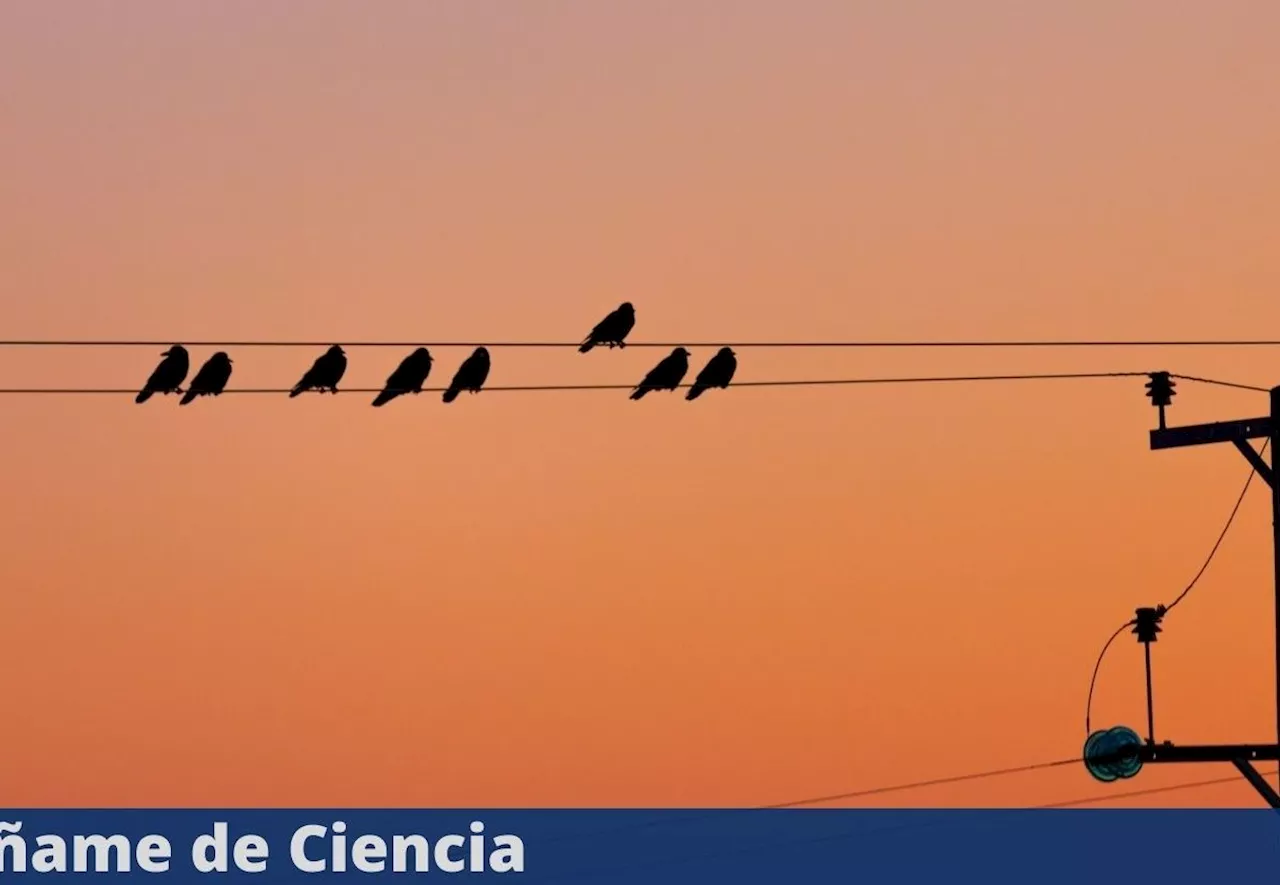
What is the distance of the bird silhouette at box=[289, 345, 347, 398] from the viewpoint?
38188mm

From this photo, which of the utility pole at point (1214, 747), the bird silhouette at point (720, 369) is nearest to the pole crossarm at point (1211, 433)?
the utility pole at point (1214, 747)

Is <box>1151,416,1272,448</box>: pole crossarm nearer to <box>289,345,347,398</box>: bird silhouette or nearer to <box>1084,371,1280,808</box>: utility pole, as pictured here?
<box>1084,371,1280,808</box>: utility pole

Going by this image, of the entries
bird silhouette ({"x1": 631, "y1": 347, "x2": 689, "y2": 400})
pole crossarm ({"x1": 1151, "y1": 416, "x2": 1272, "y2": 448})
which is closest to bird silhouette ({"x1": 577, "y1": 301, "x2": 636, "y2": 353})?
bird silhouette ({"x1": 631, "y1": 347, "x2": 689, "y2": 400})

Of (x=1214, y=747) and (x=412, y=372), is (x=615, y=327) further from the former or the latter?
(x=1214, y=747)

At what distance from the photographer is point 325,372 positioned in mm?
38219

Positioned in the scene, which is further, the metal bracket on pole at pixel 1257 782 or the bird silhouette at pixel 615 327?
the bird silhouette at pixel 615 327

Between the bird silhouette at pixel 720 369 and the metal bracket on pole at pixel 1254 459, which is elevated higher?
the bird silhouette at pixel 720 369

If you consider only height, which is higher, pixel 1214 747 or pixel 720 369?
pixel 720 369

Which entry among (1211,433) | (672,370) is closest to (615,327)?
(672,370)

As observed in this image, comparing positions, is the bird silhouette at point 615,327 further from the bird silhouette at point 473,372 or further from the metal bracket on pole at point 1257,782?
the metal bracket on pole at point 1257,782

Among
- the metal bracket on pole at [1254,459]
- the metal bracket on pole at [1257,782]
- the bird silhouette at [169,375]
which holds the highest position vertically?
the bird silhouette at [169,375]

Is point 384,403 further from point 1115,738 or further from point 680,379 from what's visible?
point 1115,738

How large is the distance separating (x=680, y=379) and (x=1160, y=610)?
9.38m

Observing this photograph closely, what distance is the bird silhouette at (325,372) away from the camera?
38188 millimetres
